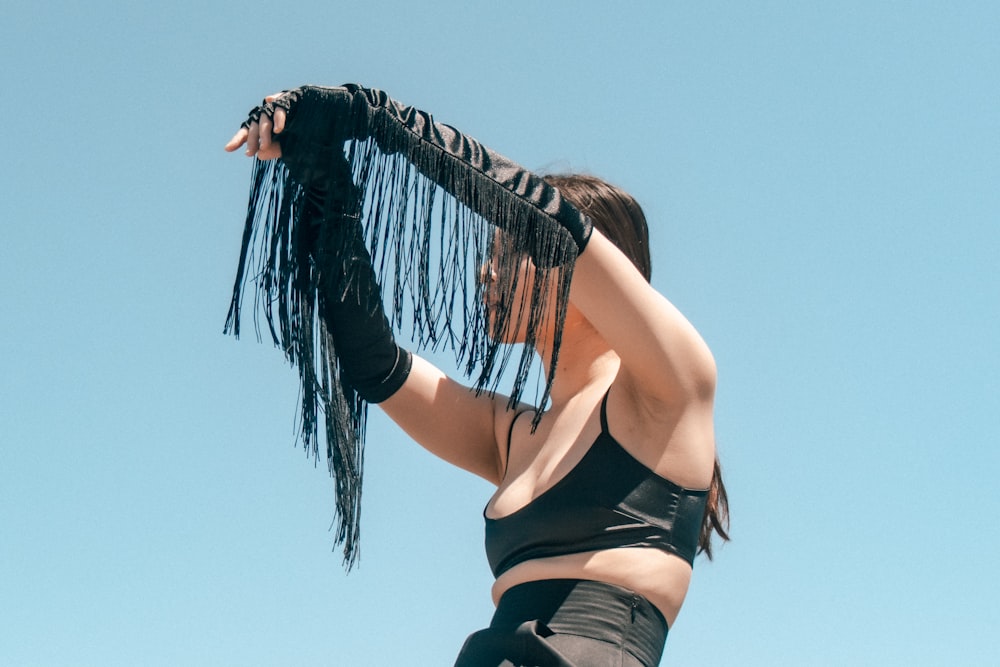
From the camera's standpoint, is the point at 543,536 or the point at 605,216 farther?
the point at 605,216

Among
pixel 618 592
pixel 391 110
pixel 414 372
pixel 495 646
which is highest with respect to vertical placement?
pixel 391 110

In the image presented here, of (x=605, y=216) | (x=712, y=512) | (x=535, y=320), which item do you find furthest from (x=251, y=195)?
(x=712, y=512)

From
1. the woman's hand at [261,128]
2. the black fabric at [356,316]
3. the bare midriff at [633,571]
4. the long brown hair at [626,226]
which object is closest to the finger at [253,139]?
the woman's hand at [261,128]

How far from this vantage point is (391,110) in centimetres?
250

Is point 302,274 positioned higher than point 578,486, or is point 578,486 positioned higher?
point 302,274

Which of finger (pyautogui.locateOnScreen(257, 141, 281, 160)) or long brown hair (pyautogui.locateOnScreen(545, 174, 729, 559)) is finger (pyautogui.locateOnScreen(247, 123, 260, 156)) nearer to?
finger (pyautogui.locateOnScreen(257, 141, 281, 160))

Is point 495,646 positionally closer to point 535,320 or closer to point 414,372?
point 535,320

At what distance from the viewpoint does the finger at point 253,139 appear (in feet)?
8.06

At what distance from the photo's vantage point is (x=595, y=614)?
259cm

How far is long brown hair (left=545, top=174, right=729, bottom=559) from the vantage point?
307cm

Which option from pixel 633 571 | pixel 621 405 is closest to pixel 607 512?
pixel 633 571

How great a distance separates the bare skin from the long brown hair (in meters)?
0.20

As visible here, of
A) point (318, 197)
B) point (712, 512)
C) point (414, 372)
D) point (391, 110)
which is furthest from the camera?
point (414, 372)

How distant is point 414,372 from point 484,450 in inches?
10.6
